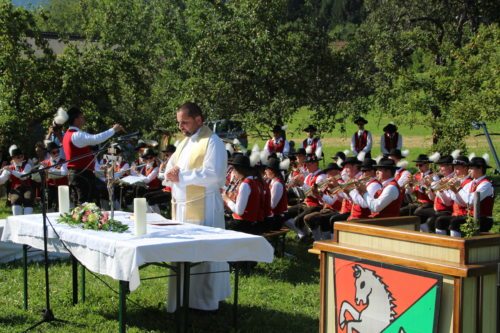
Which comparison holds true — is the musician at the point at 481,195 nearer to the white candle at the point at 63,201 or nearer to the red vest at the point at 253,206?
the red vest at the point at 253,206

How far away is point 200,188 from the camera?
7.13 meters

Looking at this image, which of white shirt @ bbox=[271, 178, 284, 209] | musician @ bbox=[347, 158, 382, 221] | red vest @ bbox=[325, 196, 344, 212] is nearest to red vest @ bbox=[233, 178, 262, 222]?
white shirt @ bbox=[271, 178, 284, 209]

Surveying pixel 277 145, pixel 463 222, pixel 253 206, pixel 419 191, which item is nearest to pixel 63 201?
pixel 253 206

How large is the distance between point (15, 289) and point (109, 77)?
11.3m

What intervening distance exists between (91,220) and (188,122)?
1.44 m

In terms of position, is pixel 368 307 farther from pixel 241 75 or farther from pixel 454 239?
pixel 241 75

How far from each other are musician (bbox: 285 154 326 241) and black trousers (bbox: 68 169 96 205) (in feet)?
11.0

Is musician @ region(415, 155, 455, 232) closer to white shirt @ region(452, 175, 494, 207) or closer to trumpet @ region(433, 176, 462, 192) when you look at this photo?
trumpet @ region(433, 176, 462, 192)

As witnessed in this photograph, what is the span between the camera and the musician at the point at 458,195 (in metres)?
10.2

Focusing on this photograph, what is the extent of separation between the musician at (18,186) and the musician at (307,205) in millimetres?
5045

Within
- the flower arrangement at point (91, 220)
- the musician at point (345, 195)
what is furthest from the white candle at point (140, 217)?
the musician at point (345, 195)

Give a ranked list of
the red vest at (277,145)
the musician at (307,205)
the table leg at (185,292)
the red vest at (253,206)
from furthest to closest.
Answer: the red vest at (277,145), the musician at (307,205), the red vest at (253,206), the table leg at (185,292)

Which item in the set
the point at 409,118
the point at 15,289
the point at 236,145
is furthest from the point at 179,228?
the point at 409,118

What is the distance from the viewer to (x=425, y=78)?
53.6 ft
